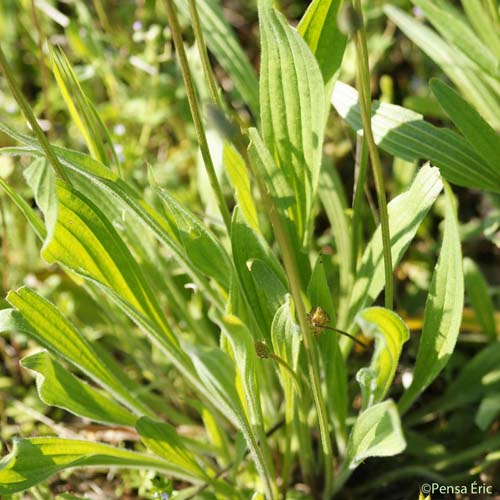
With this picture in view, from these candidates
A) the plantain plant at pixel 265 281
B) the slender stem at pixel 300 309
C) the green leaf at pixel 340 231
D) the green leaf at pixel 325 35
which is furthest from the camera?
the green leaf at pixel 340 231

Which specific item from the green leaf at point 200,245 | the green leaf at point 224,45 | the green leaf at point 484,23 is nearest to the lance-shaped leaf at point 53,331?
the green leaf at point 200,245

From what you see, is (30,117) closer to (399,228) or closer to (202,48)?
(202,48)

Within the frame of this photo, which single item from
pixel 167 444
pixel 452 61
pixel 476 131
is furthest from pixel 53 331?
pixel 452 61

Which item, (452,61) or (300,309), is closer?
(300,309)

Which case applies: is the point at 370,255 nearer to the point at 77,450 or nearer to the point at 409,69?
the point at 77,450

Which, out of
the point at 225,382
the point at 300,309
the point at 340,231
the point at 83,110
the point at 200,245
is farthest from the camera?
the point at 340,231

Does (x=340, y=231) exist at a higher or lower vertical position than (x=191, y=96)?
higher

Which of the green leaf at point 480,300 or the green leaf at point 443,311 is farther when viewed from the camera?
the green leaf at point 480,300

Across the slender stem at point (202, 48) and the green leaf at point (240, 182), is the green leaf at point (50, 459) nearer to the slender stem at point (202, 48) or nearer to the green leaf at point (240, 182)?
the green leaf at point (240, 182)

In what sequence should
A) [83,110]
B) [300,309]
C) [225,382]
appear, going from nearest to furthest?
[300,309] → [225,382] → [83,110]
